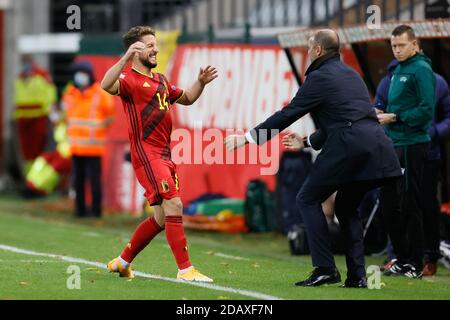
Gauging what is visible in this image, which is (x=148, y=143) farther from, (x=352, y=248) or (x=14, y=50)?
(x=14, y=50)

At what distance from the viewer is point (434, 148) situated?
12766 mm

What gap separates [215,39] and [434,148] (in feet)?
24.6

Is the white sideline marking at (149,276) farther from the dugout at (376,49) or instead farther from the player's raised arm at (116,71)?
the dugout at (376,49)

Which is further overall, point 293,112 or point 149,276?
point 149,276

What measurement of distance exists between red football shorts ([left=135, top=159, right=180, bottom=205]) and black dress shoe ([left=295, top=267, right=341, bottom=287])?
1222mm

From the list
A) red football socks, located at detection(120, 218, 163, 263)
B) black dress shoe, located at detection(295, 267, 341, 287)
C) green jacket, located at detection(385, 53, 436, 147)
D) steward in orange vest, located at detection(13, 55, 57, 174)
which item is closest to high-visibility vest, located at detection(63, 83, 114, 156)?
steward in orange vest, located at detection(13, 55, 57, 174)

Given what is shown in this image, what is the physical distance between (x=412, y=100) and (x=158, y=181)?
2.69m

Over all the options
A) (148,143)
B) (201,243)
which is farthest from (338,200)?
(201,243)

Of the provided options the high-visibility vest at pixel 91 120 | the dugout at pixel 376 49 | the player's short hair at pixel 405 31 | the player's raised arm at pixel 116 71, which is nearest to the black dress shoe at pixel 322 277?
the player's raised arm at pixel 116 71

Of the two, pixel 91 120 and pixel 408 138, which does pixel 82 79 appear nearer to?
pixel 91 120

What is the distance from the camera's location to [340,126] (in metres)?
10.5

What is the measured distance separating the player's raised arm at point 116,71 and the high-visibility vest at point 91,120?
9.37m

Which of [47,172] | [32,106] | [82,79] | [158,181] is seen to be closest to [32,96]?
[32,106]

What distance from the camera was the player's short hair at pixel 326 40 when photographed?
10.6 meters
